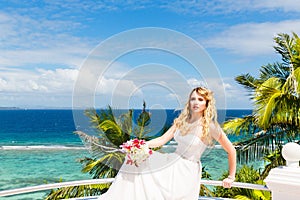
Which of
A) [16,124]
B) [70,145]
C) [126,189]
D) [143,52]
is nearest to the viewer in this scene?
[126,189]

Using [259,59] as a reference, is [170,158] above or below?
below

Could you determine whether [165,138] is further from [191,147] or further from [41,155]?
[41,155]

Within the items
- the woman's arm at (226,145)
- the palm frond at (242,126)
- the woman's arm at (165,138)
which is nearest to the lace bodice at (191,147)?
the woman's arm at (226,145)

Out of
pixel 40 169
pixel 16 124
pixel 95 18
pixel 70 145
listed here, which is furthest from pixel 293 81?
pixel 16 124

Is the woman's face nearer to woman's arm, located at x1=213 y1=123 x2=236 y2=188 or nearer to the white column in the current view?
woman's arm, located at x1=213 y1=123 x2=236 y2=188

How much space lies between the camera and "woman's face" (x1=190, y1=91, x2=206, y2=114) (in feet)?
10.6

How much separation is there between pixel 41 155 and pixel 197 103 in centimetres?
3203

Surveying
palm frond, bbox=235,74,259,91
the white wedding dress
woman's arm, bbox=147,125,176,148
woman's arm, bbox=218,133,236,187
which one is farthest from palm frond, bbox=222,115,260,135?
the white wedding dress

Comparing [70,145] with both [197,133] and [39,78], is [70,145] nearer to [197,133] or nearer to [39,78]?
[39,78]

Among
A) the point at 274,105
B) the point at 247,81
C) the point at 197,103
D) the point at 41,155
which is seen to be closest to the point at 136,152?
the point at 197,103

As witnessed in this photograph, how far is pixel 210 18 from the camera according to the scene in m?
40.6

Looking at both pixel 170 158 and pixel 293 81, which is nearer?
pixel 170 158

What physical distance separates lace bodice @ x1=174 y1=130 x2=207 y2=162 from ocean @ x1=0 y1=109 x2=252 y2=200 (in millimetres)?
19397

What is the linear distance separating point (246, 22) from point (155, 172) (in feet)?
128
